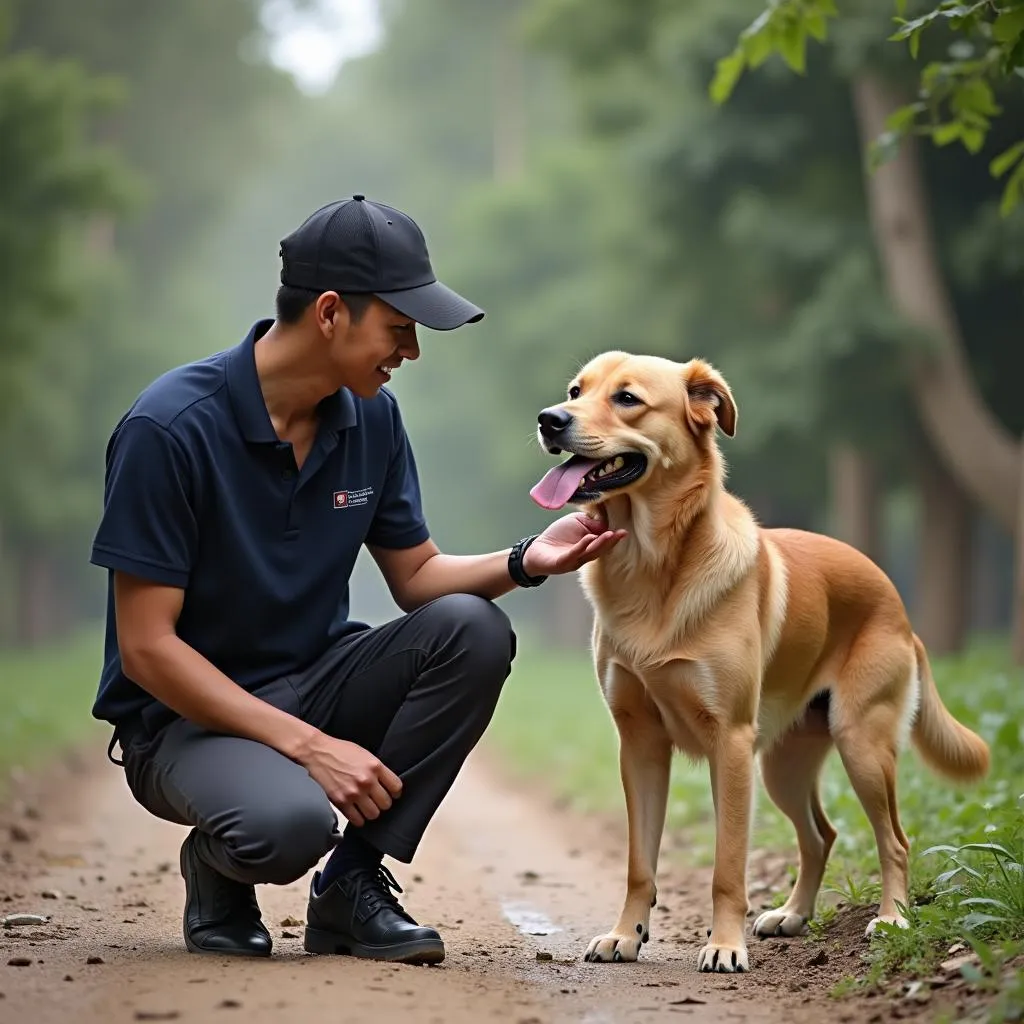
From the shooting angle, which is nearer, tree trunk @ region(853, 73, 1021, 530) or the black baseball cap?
the black baseball cap

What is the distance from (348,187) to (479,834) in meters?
38.9

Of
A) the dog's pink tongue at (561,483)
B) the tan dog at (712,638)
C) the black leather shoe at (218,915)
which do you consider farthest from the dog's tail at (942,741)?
the black leather shoe at (218,915)

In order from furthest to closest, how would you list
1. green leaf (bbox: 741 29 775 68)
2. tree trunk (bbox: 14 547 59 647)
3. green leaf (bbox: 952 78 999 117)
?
tree trunk (bbox: 14 547 59 647) → green leaf (bbox: 952 78 999 117) → green leaf (bbox: 741 29 775 68)

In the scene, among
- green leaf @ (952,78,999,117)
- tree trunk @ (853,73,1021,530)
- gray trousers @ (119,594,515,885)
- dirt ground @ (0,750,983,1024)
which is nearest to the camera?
dirt ground @ (0,750,983,1024)

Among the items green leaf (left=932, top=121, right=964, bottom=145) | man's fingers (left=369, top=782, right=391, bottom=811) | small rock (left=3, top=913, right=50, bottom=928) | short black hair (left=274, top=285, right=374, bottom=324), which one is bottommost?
small rock (left=3, top=913, right=50, bottom=928)

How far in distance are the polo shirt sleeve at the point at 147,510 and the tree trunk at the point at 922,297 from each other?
969 centimetres

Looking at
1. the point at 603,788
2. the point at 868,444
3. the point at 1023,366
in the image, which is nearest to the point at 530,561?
the point at 603,788

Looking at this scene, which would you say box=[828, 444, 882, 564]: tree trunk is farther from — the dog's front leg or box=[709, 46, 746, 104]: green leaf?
the dog's front leg

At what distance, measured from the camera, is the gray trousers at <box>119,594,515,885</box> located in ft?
11.7

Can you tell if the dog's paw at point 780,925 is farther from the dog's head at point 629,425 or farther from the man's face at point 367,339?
the man's face at point 367,339

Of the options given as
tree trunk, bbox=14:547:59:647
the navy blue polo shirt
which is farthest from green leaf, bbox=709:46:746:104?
tree trunk, bbox=14:547:59:647

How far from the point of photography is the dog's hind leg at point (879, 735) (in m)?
4.32

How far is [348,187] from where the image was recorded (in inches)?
1737

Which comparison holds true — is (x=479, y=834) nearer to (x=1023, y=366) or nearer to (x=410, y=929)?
(x=410, y=929)
